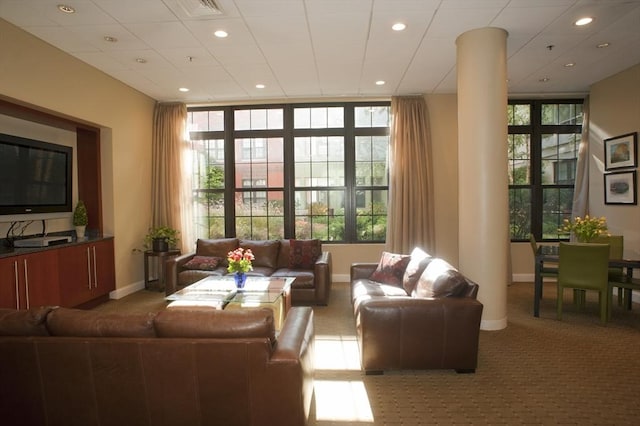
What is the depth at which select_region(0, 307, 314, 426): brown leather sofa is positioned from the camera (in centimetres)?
196

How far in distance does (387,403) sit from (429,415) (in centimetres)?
31

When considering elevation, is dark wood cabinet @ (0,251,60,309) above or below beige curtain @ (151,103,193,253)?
below

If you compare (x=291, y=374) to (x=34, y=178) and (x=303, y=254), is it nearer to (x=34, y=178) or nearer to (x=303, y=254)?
(x=303, y=254)

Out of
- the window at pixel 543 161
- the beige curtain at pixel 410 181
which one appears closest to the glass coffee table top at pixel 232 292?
the beige curtain at pixel 410 181

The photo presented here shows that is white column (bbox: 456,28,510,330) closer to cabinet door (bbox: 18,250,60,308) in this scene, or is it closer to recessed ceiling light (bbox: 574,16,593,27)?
recessed ceiling light (bbox: 574,16,593,27)

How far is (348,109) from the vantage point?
21.7ft

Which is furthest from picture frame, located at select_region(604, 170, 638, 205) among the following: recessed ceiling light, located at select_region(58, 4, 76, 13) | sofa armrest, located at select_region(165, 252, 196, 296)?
recessed ceiling light, located at select_region(58, 4, 76, 13)

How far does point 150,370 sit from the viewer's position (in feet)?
6.52

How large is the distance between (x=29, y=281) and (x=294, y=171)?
406cm

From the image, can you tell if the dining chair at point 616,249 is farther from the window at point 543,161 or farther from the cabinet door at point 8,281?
the cabinet door at point 8,281

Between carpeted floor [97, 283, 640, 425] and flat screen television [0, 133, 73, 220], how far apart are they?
148 inches

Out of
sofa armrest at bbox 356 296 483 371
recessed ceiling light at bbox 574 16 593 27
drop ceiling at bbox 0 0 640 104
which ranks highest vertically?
recessed ceiling light at bbox 574 16 593 27

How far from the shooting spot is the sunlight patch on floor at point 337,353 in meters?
3.38

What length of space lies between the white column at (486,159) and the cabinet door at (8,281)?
15.9 ft
